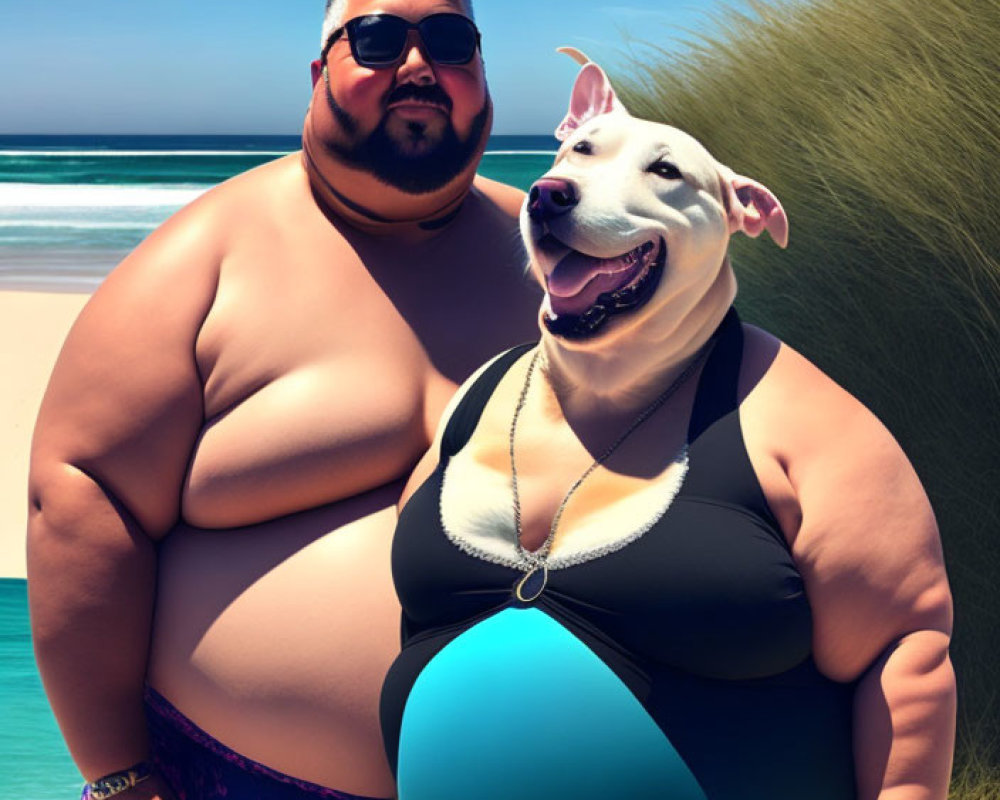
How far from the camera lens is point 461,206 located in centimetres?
274

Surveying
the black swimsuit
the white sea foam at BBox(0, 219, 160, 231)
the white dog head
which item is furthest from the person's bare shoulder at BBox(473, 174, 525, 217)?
the white sea foam at BBox(0, 219, 160, 231)

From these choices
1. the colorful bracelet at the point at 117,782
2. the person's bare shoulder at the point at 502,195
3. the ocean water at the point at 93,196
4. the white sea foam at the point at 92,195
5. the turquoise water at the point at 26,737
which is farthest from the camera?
the white sea foam at the point at 92,195

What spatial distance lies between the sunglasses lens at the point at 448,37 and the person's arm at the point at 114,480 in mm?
508

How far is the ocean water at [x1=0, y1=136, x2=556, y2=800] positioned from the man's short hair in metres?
2.47

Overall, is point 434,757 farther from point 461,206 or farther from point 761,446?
point 461,206

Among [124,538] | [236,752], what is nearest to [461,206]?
[124,538]

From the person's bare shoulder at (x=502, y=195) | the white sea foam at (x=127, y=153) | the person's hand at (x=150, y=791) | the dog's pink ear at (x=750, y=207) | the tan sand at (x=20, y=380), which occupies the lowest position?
the white sea foam at (x=127, y=153)

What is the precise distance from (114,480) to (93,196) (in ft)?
79.5

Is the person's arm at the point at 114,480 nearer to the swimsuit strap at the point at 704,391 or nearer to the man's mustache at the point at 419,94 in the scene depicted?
the man's mustache at the point at 419,94

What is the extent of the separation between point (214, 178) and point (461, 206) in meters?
28.5

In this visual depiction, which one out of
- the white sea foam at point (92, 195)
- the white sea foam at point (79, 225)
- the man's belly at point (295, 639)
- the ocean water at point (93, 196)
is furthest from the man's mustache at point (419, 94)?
the white sea foam at point (92, 195)

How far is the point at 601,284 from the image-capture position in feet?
6.39

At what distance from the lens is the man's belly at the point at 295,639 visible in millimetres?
2354

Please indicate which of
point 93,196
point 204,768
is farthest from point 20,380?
point 93,196
